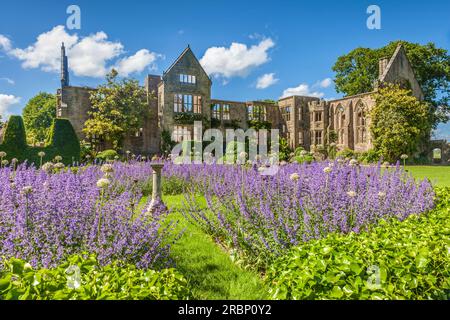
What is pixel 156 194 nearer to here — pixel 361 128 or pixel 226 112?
pixel 226 112

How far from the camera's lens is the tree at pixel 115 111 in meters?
25.1

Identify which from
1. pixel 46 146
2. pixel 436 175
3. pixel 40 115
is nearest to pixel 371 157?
pixel 436 175

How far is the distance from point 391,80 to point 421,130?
5.62 metres

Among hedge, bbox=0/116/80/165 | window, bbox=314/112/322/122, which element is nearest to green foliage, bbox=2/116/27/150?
hedge, bbox=0/116/80/165

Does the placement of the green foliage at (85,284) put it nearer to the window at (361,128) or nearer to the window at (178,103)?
the window at (178,103)

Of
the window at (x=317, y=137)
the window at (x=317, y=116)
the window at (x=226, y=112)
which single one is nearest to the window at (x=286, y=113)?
the window at (x=317, y=116)

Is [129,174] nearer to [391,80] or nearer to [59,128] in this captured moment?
[59,128]

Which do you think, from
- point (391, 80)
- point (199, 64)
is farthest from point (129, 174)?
point (391, 80)

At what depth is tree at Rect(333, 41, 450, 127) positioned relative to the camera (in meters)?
34.5

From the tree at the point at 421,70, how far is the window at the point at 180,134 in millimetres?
20023

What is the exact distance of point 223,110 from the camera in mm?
30312

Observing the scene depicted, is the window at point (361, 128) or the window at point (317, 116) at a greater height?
the window at point (317, 116)

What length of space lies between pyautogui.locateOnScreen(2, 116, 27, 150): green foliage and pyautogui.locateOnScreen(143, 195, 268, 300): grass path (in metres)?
15.9

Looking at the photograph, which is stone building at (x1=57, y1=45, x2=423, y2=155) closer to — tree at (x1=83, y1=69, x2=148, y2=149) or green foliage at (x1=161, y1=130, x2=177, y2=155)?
green foliage at (x1=161, y1=130, x2=177, y2=155)
